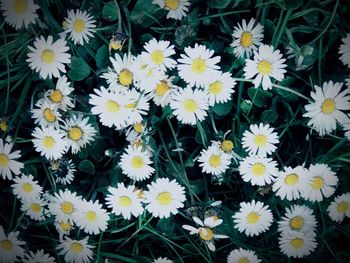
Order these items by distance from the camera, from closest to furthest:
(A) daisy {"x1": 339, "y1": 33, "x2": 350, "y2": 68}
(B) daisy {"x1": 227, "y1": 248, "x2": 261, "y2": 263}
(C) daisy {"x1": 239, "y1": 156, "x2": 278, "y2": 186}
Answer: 1. (A) daisy {"x1": 339, "y1": 33, "x2": 350, "y2": 68}
2. (C) daisy {"x1": 239, "y1": 156, "x2": 278, "y2": 186}
3. (B) daisy {"x1": 227, "y1": 248, "x2": 261, "y2": 263}

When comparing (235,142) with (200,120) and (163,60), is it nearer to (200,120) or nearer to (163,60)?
(200,120)

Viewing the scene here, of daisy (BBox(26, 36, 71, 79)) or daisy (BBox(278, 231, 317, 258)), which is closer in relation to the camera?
daisy (BBox(26, 36, 71, 79))

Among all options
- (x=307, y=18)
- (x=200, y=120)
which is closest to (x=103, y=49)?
(x=200, y=120)

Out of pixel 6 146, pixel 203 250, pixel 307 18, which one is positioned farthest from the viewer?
pixel 203 250

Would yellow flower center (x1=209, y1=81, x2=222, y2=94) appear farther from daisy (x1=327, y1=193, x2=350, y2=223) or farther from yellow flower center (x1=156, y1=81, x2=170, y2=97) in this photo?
daisy (x1=327, y1=193, x2=350, y2=223)

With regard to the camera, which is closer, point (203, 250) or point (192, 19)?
Result: point (192, 19)

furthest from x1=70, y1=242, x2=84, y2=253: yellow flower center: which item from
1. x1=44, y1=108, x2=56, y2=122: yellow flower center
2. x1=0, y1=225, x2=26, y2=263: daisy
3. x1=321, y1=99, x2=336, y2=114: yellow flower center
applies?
x1=321, y1=99, x2=336, y2=114: yellow flower center

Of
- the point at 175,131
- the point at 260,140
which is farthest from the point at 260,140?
the point at 175,131
